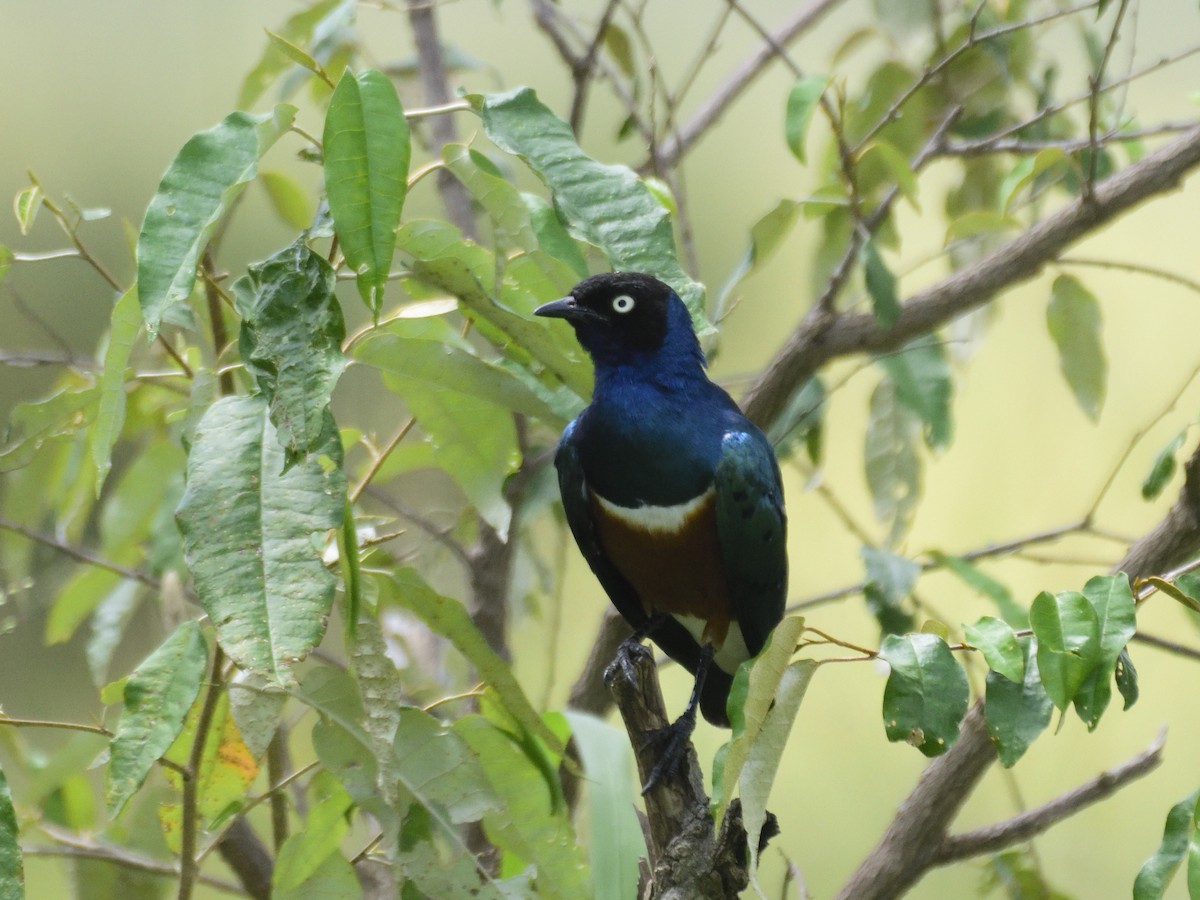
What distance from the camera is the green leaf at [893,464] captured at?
7.48 ft

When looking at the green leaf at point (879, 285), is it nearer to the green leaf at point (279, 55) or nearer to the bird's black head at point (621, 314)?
the bird's black head at point (621, 314)

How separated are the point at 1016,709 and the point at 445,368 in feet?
2.24

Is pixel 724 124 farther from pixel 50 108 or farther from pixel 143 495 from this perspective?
pixel 143 495

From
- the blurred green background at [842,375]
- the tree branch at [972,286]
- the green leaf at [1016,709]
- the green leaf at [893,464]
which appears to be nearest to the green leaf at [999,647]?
the green leaf at [1016,709]

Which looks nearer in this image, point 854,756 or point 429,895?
point 429,895

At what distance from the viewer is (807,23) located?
8.43 ft

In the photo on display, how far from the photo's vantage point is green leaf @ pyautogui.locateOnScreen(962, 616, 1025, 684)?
117cm

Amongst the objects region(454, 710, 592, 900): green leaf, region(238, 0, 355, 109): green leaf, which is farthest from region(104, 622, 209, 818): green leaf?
region(238, 0, 355, 109): green leaf

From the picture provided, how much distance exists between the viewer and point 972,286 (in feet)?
6.64

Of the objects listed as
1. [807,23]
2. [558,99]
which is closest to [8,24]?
[558,99]

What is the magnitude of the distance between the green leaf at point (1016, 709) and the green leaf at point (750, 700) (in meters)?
0.19

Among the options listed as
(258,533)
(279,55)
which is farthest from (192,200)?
(279,55)

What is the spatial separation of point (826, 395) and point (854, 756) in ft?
6.12

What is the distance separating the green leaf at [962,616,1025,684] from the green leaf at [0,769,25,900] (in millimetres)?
860
